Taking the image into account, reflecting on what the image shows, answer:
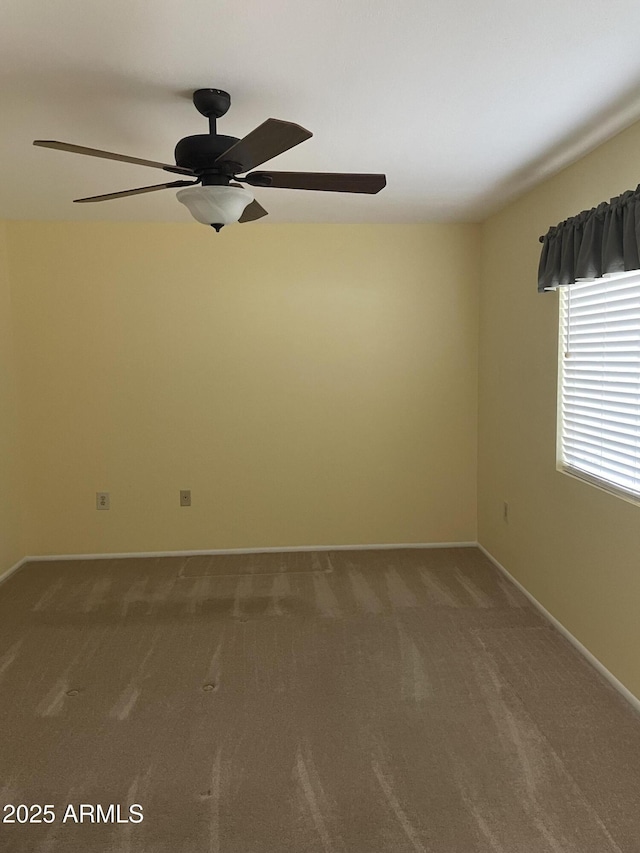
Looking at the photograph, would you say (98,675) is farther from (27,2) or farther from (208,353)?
(27,2)

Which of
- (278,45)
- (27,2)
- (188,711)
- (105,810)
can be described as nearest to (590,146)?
(278,45)

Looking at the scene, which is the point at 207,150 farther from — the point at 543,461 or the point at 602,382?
the point at 543,461

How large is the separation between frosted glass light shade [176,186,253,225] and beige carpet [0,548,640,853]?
1.95 meters

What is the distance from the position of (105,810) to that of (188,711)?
0.56m

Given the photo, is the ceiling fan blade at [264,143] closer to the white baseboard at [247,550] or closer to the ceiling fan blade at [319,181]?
the ceiling fan blade at [319,181]

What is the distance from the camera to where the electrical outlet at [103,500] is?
4.45 meters

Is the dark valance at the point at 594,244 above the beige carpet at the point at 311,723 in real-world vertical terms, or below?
above

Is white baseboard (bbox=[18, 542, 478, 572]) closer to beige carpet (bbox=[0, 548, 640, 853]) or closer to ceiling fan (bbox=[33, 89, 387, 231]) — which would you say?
beige carpet (bbox=[0, 548, 640, 853])

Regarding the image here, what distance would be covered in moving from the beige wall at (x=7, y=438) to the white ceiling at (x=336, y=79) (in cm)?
119

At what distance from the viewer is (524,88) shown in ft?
7.02

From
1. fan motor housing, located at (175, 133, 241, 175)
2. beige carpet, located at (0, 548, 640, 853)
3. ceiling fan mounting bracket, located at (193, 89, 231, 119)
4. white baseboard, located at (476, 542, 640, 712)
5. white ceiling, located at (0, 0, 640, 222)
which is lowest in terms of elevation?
beige carpet, located at (0, 548, 640, 853)

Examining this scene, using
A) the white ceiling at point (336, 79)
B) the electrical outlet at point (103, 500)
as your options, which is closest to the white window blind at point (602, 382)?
the white ceiling at point (336, 79)

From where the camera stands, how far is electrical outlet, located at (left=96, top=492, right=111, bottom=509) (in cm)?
445

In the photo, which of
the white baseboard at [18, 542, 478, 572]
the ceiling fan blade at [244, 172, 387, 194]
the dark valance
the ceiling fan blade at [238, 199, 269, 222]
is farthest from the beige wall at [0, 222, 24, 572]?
the dark valance
